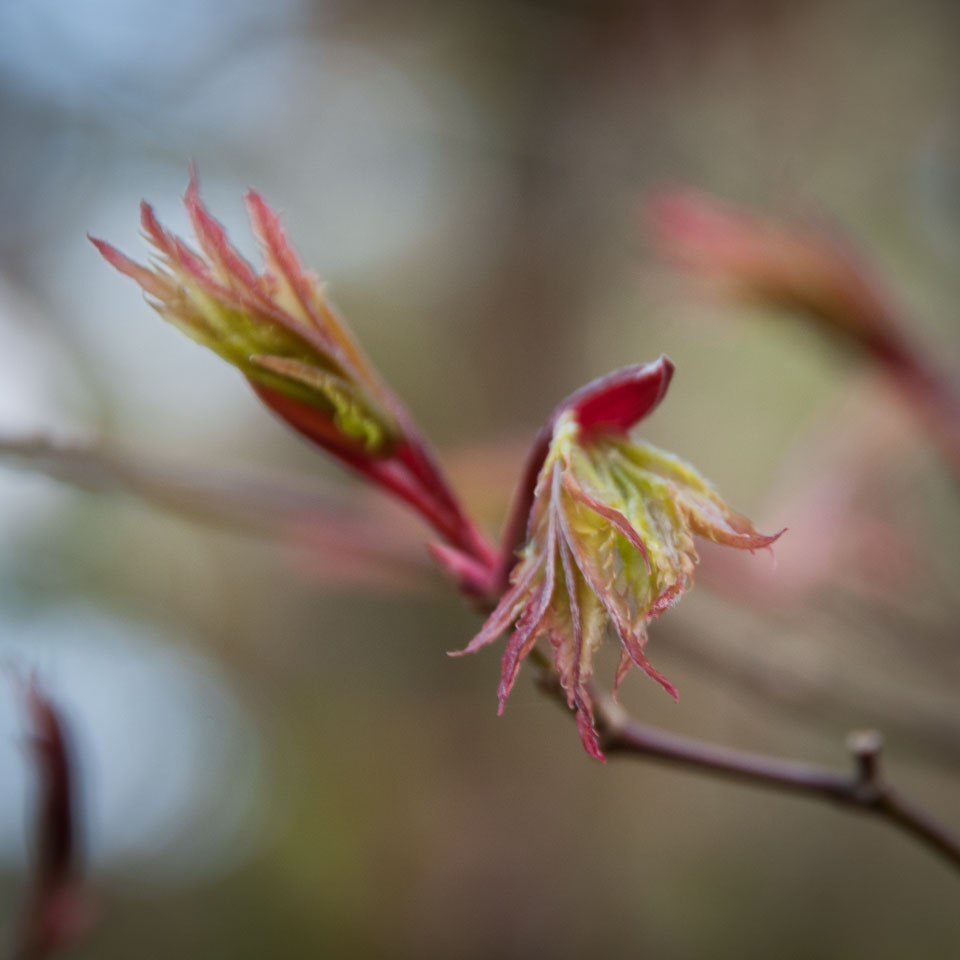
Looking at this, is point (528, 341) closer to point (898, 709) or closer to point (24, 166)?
point (24, 166)

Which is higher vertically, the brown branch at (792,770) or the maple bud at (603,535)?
the maple bud at (603,535)

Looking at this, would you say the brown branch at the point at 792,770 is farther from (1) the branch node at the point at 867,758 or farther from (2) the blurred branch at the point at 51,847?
(2) the blurred branch at the point at 51,847

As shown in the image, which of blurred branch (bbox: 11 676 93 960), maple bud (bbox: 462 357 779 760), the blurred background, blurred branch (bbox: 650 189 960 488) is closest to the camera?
maple bud (bbox: 462 357 779 760)

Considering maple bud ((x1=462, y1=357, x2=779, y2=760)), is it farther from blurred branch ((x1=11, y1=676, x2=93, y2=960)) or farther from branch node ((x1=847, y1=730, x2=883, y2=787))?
blurred branch ((x1=11, y1=676, x2=93, y2=960))

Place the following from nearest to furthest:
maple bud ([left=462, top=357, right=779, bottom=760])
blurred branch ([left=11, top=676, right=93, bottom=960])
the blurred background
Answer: maple bud ([left=462, top=357, right=779, bottom=760])
blurred branch ([left=11, top=676, right=93, bottom=960])
the blurred background

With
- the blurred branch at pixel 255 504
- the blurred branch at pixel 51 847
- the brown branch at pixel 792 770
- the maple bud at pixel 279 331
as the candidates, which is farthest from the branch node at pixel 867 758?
the blurred branch at pixel 51 847

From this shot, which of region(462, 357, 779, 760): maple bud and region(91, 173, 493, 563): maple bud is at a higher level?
region(91, 173, 493, 563): maple bud

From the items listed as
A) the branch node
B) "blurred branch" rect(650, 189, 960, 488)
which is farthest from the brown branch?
"blurred branch" rect(650, 189, 960, 488)
